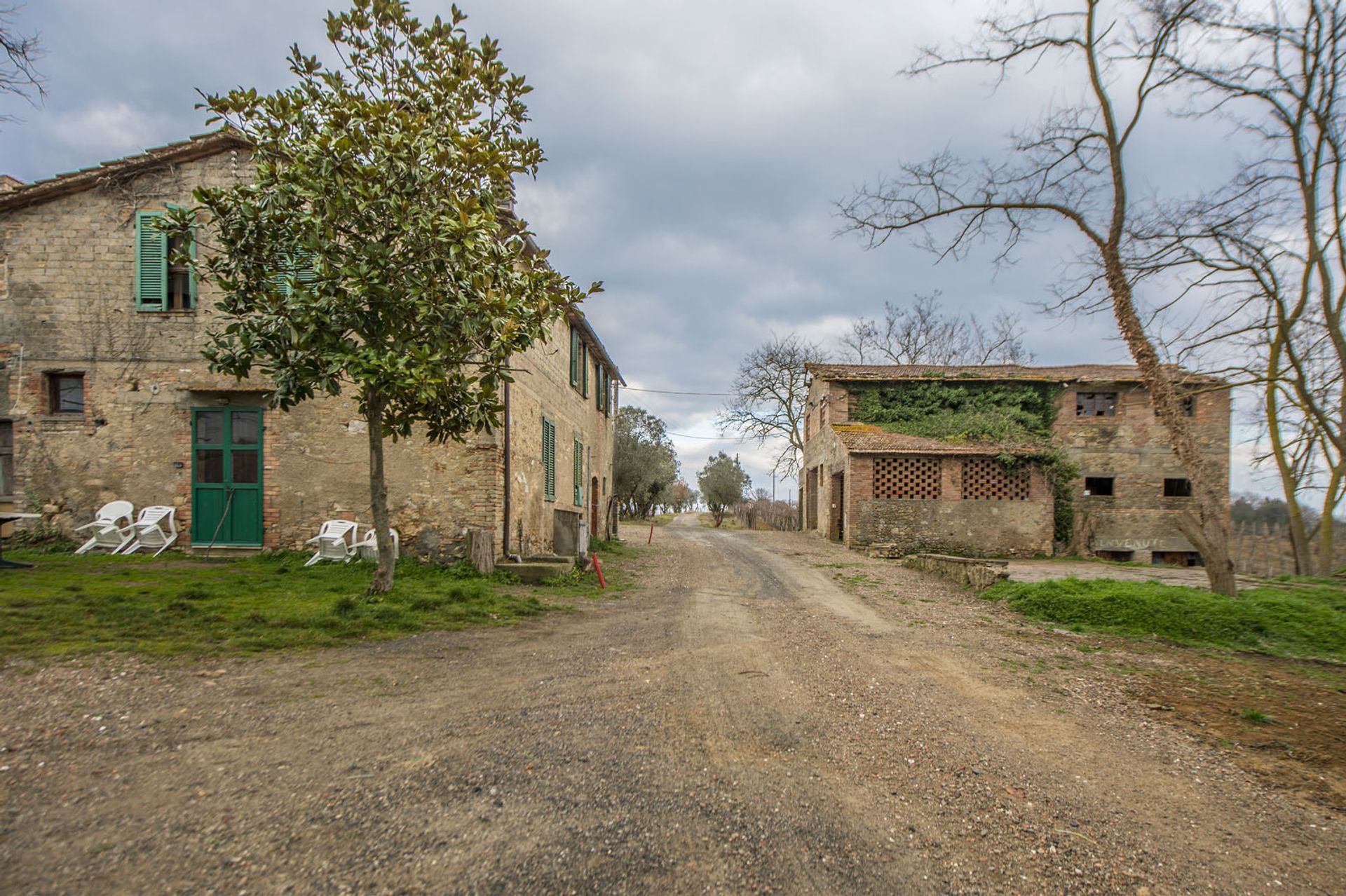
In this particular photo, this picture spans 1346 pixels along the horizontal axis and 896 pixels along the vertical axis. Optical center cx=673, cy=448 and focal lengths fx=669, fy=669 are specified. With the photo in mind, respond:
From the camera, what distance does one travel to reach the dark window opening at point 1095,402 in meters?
21.8

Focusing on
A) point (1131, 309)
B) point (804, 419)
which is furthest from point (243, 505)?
point (804, 419)

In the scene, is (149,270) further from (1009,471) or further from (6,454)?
(1009,471)

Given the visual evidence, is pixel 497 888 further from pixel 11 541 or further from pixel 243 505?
pixel 11 541

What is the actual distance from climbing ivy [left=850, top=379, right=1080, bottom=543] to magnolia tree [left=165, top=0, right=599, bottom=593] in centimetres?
1559

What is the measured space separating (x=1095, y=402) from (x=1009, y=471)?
19.6 ft

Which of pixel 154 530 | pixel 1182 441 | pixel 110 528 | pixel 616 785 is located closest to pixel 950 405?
pixel 1182 441

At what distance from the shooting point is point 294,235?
6.86 m

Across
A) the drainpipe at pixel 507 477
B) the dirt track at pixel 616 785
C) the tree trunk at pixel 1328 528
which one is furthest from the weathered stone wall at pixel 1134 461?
the dirt track at pixel 616 785

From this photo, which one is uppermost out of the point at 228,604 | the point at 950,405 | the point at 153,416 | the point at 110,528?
the point at 950,405

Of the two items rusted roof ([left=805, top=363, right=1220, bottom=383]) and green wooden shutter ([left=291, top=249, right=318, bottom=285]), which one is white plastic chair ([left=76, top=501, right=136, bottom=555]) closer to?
green wooden shutter ([left=291, top=249, right=318, bottom=285])

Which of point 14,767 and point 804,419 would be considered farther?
point 804,419

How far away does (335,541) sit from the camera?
9.52m

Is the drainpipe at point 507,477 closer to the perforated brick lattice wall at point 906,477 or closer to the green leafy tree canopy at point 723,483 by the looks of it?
the perforated brick lattice wall at point 906,477

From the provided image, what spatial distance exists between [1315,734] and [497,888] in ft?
17.2
